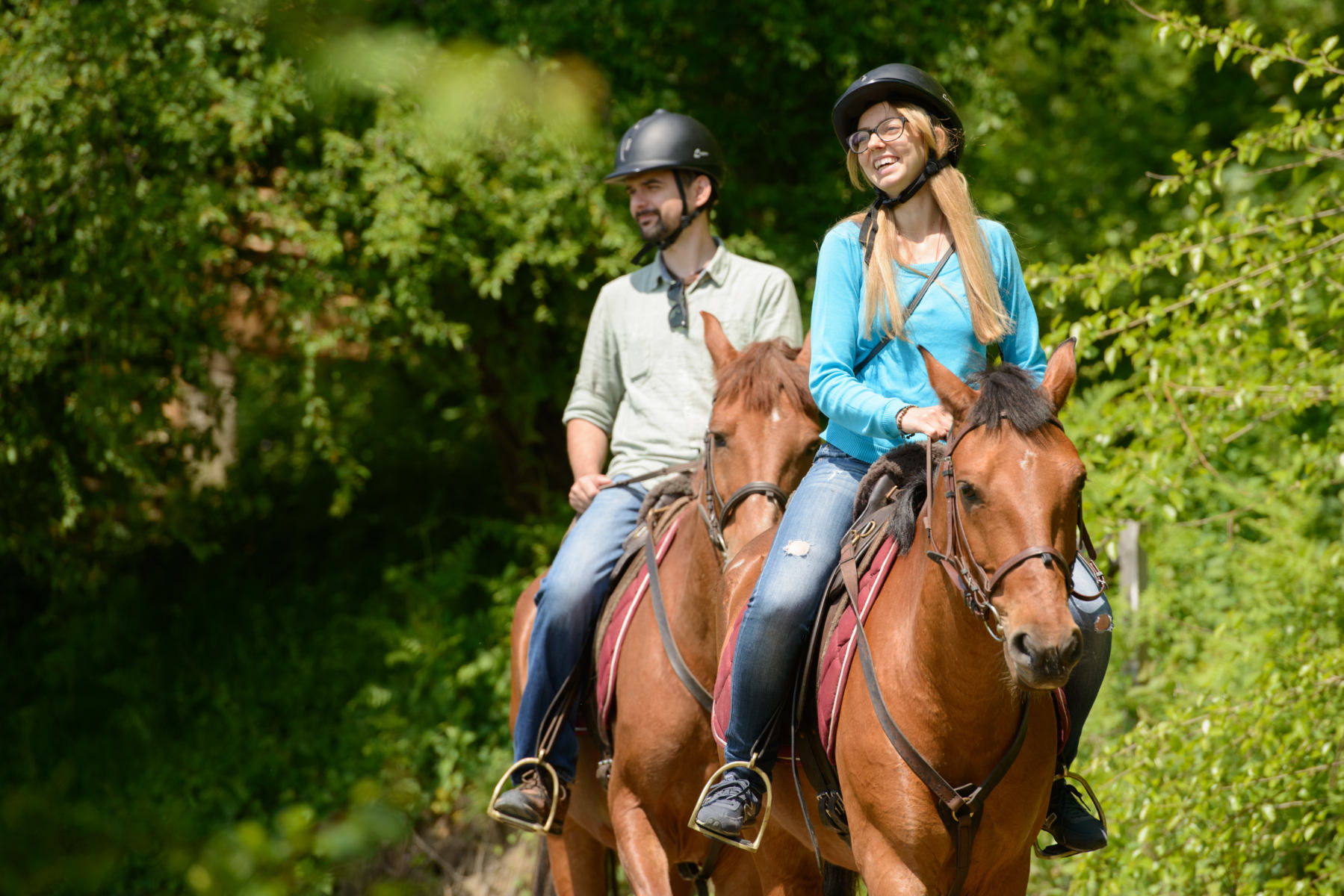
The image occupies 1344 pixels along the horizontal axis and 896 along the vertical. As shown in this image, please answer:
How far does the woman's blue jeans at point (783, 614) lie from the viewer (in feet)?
11.3

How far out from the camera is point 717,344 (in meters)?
4.35

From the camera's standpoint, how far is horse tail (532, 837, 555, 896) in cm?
590

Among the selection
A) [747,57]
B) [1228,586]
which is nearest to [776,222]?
[747,57]

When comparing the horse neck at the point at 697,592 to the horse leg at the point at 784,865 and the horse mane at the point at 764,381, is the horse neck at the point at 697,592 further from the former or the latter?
the horse leg at the point at 784,865

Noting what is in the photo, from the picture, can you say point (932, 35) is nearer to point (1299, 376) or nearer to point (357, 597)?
point (1299, 376)

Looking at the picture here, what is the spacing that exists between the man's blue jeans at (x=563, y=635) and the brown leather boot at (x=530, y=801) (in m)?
0.06

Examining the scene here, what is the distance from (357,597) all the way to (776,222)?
16.4ft

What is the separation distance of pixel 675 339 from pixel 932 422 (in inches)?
84.1

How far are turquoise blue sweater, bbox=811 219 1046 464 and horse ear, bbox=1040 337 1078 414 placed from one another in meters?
0.41

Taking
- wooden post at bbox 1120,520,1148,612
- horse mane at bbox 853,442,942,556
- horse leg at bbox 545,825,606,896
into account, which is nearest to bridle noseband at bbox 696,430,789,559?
horse mane at bbox 853,442,942,556

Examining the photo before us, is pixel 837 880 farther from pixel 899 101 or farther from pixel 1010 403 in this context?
pixel 899 101

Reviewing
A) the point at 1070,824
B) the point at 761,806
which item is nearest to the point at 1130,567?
the point at 1070,824

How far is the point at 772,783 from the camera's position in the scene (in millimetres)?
3740

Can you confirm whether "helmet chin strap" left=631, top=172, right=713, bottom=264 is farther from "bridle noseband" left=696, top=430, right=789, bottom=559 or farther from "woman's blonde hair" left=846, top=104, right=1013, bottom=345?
"woman's blonde hair" left=846, top=104, right=1013, bottom=345
